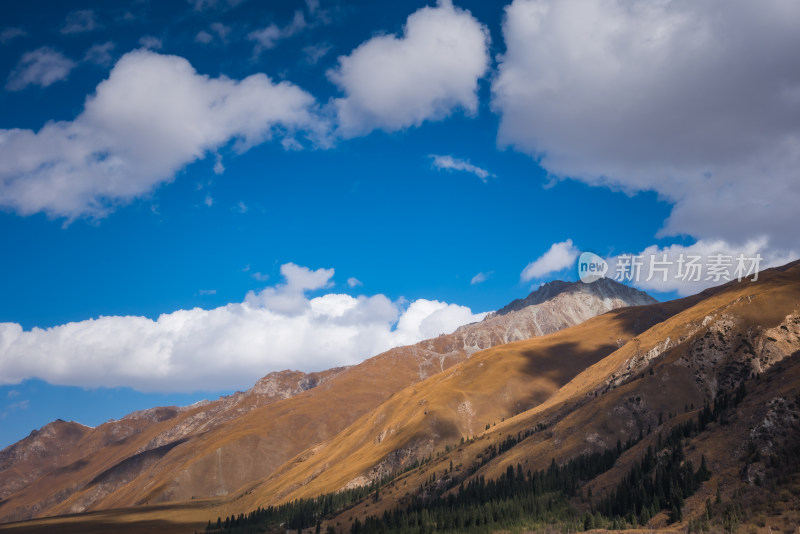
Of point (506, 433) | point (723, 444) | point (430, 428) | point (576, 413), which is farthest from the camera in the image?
point (430, 428)

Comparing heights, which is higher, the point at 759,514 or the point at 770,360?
the point at 770,360

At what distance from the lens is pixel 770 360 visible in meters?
119

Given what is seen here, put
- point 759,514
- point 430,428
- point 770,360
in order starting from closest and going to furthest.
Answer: point 759,514 < point 770,360 < point 430,428

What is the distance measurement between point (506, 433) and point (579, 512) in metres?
70.5

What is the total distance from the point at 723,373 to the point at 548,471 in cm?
4444

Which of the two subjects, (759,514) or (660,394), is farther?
(660,394)

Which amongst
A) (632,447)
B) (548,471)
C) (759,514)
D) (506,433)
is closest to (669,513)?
(759,514)

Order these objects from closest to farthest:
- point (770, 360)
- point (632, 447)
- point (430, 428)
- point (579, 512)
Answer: point (579, 512) < point (632, 447) < point (770, 360) < point (430, 428)

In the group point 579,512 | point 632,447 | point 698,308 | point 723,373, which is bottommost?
point 579,512

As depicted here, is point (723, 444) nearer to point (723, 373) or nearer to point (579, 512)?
point (579, 512)

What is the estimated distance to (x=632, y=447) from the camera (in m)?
98.8

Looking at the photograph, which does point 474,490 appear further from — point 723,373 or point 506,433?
point 723,373

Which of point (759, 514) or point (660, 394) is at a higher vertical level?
point (660, 394)

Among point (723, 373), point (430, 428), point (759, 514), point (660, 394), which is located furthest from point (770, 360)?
point (430, 428)
